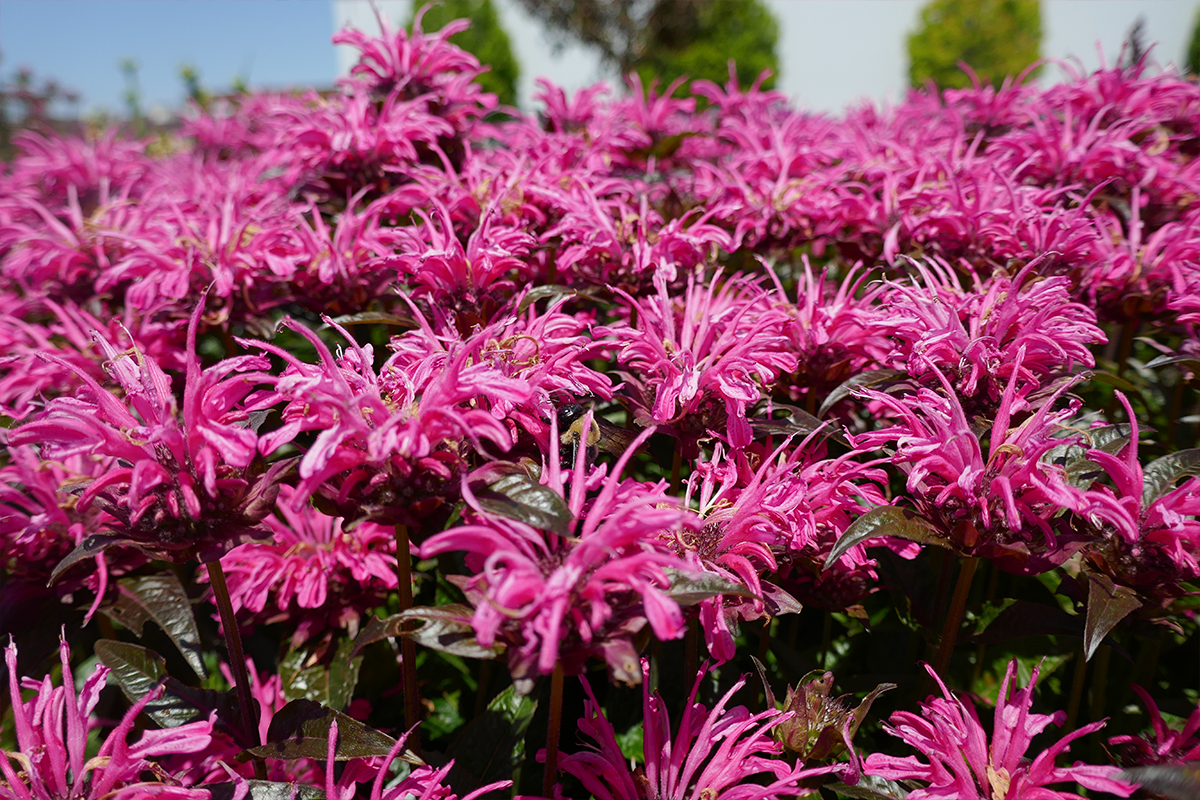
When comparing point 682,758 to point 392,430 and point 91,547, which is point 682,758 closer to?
point 392,430

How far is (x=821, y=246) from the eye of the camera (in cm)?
237

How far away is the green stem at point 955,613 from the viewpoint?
Answer: 1.08m

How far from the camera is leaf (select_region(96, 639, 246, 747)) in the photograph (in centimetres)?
113

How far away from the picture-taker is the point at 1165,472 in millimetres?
1132

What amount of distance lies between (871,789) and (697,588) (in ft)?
1.42

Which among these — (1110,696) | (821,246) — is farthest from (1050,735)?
(821,246)

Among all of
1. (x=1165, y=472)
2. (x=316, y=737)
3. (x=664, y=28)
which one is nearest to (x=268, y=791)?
(x=316, y=737)

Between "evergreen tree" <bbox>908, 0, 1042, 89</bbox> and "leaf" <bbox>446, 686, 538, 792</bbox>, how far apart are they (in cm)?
2318

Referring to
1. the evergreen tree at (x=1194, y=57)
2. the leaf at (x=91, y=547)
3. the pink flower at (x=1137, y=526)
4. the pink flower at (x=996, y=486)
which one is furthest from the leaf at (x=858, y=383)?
the evergreen tree at (x=1194, y=57)

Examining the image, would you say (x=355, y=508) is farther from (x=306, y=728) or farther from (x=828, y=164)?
(x=828, y=164)

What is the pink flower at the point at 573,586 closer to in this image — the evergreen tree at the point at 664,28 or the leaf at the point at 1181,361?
the leaf at the point at 1181,361

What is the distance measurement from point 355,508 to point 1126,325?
1.84m

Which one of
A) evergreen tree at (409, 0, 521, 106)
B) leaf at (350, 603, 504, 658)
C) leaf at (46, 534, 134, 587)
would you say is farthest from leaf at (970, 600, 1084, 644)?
evergreen tree at (409, 0, 521, 106)

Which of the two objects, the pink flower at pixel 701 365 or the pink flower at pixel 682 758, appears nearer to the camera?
the pink flower at pixel 682 758
